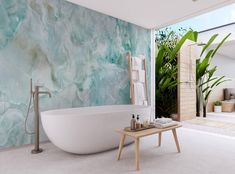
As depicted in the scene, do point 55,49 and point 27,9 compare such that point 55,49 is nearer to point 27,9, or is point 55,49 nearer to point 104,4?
point 27,9

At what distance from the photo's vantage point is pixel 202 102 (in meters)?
5.02

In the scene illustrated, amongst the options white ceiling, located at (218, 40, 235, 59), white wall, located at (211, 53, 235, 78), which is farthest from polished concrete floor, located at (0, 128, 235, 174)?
white wall, located at (211, 53, 235, 78)

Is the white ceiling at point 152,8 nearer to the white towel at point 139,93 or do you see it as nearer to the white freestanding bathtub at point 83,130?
the white towel at point 139,93

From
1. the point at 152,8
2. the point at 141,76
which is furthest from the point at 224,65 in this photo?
the point at 152,8

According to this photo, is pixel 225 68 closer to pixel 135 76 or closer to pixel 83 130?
pixel 135 76

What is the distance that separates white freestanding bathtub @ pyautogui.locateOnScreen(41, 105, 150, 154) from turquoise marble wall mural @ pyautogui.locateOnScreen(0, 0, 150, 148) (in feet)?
2.16

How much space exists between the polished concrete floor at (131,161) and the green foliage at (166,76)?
2.06 meters

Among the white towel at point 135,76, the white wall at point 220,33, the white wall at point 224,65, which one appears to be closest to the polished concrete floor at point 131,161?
the white towel at point 135,76

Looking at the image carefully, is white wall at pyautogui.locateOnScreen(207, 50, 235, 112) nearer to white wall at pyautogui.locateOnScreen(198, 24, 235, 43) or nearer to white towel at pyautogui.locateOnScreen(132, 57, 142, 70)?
white wall at pyautogui.locateOnScreen(198, 24, 235, 43)

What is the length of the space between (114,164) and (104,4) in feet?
8.30

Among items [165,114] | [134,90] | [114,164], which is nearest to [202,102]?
[165,114]

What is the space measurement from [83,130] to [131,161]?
0.66 meters

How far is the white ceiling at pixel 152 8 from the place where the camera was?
9.69ft

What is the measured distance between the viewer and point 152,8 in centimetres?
319
